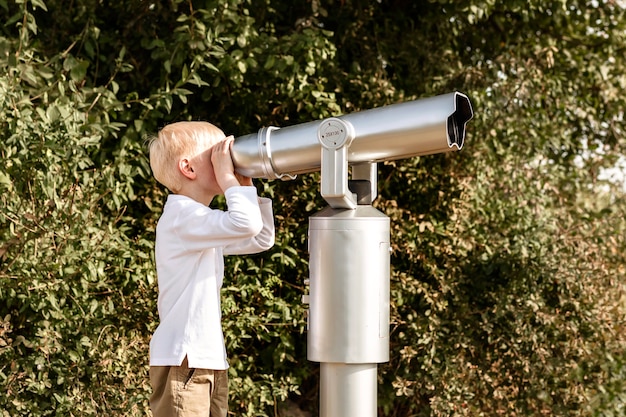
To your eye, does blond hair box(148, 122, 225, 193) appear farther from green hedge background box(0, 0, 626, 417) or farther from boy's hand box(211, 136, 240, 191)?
green hedge background box(0, 0, 626, 417)

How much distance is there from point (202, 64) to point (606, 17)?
7.40 feet

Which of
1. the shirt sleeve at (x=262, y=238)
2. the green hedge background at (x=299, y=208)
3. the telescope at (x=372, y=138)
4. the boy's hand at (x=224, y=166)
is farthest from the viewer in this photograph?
the green hedge background at (x=299, y=208)

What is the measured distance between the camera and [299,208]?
4.11 m

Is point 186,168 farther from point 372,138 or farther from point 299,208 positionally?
point 299,208

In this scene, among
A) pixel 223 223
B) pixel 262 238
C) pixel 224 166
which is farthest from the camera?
pixel 262 238

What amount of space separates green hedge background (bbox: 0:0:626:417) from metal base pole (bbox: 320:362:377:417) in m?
1.28

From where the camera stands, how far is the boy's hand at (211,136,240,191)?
2424mm

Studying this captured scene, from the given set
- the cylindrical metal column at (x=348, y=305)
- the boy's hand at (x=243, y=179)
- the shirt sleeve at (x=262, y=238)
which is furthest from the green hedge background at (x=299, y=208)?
the cylindrical metal column at (x=348, y=305)

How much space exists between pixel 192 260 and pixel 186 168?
10.2 inches

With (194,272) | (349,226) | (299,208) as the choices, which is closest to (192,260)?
(194,272)

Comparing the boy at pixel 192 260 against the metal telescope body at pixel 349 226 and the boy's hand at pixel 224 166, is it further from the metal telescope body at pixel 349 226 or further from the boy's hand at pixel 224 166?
the metal telescope body at pixel 349 226

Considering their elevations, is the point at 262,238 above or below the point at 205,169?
below

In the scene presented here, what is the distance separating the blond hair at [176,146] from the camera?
2.48 meters

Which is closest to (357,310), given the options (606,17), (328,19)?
(328,19)
